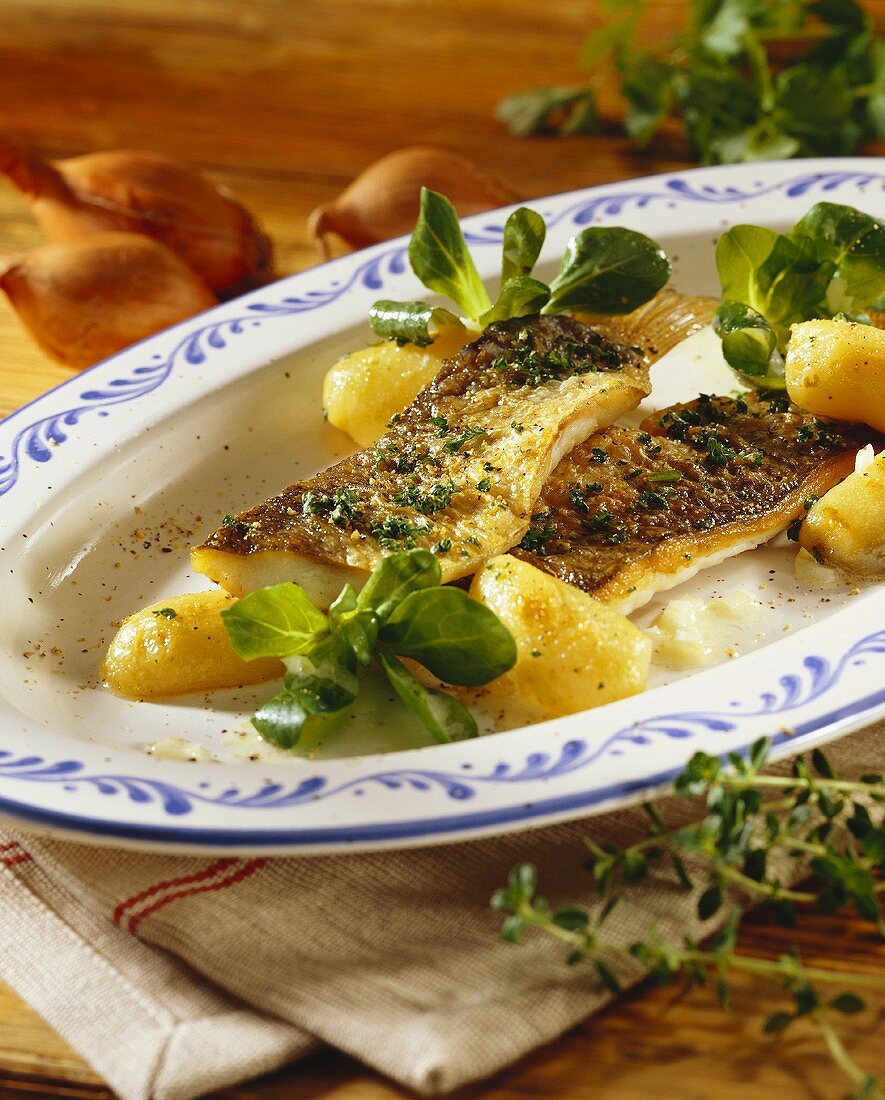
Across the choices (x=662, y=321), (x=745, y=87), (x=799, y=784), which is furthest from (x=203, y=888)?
(x=745, y=87)

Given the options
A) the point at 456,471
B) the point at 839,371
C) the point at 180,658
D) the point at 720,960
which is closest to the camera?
the point at 720,960

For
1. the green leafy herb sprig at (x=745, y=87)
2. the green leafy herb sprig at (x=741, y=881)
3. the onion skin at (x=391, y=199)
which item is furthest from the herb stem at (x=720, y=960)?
the green leafy herb sprig at (x=745, y=87)

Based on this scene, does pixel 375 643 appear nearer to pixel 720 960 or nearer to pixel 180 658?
pixel 180 658

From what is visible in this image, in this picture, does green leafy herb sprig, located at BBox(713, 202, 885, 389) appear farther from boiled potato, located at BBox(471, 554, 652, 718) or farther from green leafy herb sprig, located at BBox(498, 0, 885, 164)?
green leafy herb sprig, located at BBox(498, 0, 885, 164)

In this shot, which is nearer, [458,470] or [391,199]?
[458,470]

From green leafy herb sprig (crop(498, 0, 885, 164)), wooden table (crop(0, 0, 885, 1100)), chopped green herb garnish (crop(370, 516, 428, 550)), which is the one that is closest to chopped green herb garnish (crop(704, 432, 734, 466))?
chopped green herb garnish (crop(370, 516, 428, 550))

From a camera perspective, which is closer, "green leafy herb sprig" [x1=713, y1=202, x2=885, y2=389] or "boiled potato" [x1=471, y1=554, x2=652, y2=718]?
"boiled potato" [x1=471, y1=554, x2=652, y2=718]
